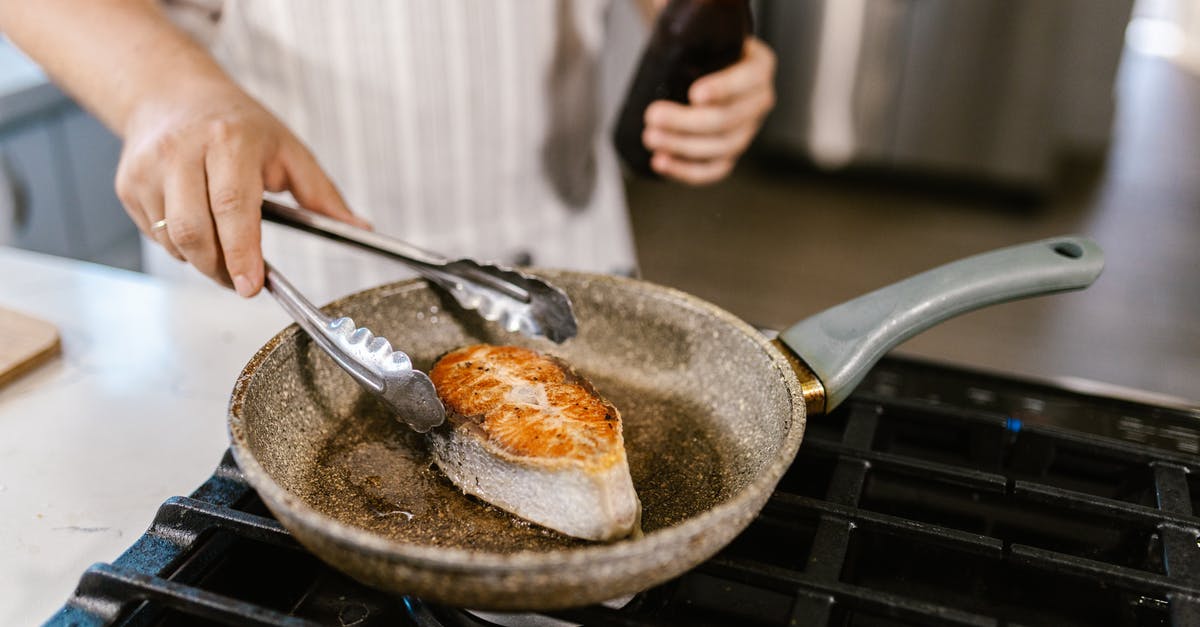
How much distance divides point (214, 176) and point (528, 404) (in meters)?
0.33

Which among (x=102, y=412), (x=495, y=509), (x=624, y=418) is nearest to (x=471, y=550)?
(x=495, y=509)

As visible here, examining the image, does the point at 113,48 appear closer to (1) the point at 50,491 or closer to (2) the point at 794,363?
(1) the point at 50,491

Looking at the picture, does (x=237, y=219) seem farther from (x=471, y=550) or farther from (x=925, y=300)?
(x=925, y=300)

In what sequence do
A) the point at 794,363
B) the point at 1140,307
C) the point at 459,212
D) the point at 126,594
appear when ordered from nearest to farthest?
the point at 126,594, the point at 794,363, the point at 459,212, the point at 1140,307

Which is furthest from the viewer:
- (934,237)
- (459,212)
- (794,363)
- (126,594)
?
(934,237)

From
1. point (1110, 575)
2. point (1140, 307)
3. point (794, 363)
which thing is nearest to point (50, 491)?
point (794, 363)

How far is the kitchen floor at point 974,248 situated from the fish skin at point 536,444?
1.83 metres

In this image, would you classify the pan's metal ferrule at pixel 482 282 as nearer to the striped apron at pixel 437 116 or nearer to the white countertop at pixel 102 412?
the white countertop at pixel 102 412

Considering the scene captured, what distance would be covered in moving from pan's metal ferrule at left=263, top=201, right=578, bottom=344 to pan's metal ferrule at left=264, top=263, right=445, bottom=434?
123 mm

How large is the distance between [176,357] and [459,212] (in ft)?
1.46

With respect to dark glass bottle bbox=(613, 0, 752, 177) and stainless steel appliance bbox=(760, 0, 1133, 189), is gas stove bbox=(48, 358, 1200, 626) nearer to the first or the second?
dark glass bottle bbox=(613, 0, 752, 177)

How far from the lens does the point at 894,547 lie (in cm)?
71

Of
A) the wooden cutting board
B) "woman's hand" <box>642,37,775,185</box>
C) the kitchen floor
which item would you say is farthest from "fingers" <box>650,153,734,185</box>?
the kitchen floor

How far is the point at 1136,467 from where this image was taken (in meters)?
0.75
